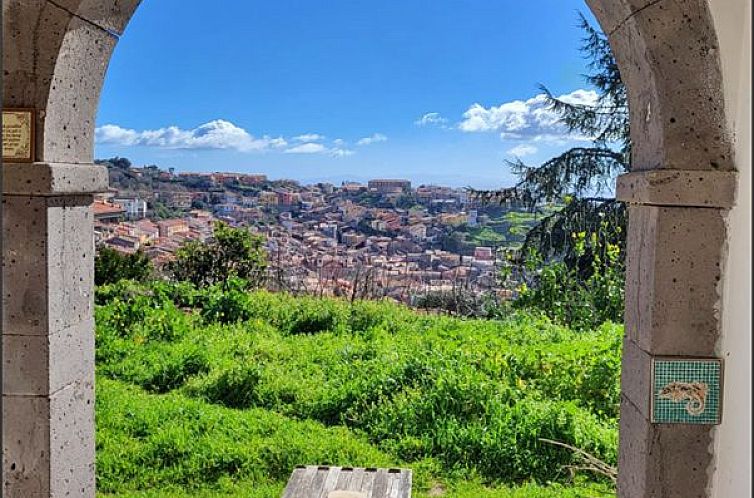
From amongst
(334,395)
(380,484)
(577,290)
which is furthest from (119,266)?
(380,484)

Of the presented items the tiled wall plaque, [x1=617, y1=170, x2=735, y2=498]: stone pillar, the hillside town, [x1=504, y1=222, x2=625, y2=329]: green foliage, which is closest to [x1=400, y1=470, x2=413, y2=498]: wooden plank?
[x1=617, y1=170, x2=735, y2=498]: stone pillar

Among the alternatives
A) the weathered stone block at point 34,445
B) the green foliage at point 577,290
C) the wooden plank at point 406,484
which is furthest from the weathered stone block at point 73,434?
the green foliage at point 577,290

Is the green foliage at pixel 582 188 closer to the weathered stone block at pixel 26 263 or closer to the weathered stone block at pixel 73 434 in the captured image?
the weathered stone block at pixel 73 434

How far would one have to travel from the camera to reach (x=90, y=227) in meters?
2.64

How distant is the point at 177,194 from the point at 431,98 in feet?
10.1

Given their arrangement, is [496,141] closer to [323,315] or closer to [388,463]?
[323,315]

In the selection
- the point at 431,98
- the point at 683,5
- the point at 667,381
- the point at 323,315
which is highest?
the point at 431,98

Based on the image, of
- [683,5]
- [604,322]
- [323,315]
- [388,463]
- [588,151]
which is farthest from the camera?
[588,151]

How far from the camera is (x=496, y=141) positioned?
8195mm

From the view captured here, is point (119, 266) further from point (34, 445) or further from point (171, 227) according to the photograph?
point (34, 445)

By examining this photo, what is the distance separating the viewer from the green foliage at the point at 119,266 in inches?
293

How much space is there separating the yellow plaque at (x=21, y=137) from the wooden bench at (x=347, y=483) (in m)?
1.82

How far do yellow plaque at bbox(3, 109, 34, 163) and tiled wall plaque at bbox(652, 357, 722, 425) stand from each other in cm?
203

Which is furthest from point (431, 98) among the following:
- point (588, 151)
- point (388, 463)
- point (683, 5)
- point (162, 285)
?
point (683, 5)
